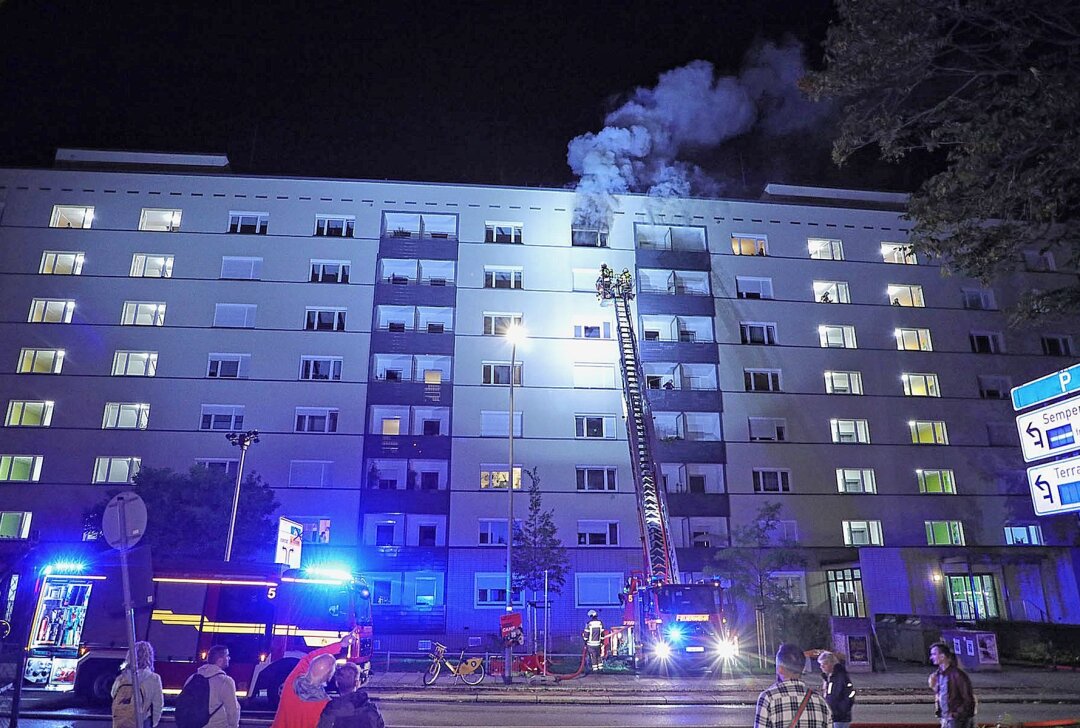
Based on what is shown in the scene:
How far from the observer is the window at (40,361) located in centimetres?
3797

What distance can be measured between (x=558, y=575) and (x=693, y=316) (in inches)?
672

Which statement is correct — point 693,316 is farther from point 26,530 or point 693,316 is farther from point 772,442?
point 26,530

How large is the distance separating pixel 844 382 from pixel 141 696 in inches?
1626

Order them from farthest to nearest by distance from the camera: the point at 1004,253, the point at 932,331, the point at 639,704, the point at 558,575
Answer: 1. the point at 932,331
2. the point at 558,575
3. the point at 639,704
4. the point at 1004,253

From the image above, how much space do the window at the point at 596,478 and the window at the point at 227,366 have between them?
18.7 m

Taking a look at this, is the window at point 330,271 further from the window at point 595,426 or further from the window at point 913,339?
the window at point 913,339

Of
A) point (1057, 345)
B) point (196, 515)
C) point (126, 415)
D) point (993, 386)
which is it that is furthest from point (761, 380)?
point (126, 415)

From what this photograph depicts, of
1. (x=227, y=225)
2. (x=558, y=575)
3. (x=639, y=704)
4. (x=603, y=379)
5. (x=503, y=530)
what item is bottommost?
(x=639, y=704)

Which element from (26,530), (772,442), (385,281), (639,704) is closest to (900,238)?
(772,442)

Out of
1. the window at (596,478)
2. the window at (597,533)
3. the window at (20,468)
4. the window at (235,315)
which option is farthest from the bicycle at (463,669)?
the window at (20,468)

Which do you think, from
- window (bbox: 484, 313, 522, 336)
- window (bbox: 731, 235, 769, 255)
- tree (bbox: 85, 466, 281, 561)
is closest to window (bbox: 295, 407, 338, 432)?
tree (bbox: 85, 466, 281, 561)

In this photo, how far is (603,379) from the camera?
4034cm

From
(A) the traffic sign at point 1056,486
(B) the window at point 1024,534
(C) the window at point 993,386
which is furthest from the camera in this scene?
(C) the window at point 993,386

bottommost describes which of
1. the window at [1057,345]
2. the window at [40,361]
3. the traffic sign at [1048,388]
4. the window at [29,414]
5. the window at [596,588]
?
the window at [596,588]
